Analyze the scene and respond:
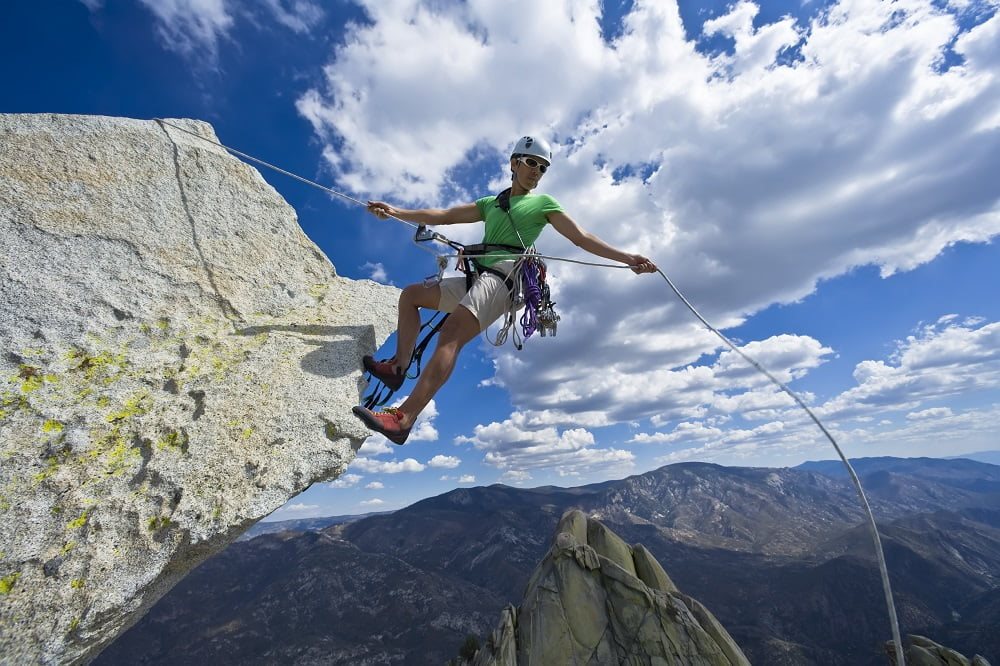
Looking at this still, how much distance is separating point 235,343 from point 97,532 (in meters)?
2.02

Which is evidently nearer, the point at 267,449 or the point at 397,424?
the point at 267,449

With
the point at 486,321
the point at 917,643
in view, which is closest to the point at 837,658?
the point at 917,643

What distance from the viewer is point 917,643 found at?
3409 centimetres

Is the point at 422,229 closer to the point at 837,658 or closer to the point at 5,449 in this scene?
the point at 5,449

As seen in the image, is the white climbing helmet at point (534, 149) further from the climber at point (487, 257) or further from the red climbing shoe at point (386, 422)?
the red climbing shoe at point (386, 422)

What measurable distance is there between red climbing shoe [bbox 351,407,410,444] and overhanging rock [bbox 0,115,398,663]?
23 centimetres

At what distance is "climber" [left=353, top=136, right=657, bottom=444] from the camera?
512 centimetres

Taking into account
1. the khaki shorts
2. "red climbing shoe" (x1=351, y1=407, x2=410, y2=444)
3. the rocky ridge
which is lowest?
the rocky ridge

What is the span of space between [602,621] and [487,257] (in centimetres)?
4592

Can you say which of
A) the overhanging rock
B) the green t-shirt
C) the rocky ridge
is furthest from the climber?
the rocky ridge

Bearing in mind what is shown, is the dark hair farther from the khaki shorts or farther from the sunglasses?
the khaki shorts

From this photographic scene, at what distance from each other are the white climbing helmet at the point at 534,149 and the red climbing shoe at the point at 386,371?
2.86 metres

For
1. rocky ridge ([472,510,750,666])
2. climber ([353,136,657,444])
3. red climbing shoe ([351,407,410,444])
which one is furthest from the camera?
rocky ridge ([472,510,750,666])

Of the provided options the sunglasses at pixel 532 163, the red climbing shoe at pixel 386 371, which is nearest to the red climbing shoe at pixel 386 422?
the red climbing shoe at pixel 386 371
